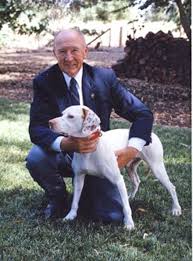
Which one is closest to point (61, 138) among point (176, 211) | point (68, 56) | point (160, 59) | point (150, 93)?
point (68, 56)

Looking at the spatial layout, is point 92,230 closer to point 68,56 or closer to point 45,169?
point 45,169

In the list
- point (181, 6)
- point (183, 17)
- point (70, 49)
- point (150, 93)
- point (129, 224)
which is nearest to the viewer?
point (70, 49)

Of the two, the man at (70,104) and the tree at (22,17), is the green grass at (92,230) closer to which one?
the man at (70,104)

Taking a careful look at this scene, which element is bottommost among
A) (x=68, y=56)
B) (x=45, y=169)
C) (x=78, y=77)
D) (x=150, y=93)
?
(x=150, y=93)

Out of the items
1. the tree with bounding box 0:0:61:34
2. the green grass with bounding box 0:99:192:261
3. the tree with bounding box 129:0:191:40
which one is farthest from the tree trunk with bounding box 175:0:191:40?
the green grass with bounding box 0:99:192:261

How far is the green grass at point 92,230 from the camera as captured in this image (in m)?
3.48

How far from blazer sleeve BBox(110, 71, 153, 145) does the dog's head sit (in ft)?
1.55

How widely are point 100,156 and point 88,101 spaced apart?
1.62 feet

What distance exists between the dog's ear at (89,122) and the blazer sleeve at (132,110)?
17.7 inches

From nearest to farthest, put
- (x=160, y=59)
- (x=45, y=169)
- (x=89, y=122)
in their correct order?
(x=89, y=122)
(x=45, y=169)
(x=160, y=59)

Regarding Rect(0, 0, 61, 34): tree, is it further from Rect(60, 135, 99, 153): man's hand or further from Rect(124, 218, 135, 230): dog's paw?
Rect(124, 218, 135, 230): dog's paw

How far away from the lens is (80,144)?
374 cm

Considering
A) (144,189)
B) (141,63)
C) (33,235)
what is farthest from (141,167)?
(141,63)

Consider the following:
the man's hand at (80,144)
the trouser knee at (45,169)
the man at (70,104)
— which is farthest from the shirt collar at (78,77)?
the trouser knee at (45,169)
